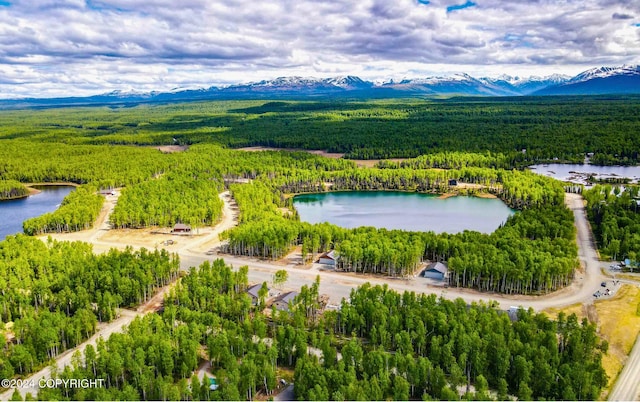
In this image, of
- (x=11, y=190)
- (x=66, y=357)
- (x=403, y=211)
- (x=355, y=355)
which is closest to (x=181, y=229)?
(x=66, y=357)

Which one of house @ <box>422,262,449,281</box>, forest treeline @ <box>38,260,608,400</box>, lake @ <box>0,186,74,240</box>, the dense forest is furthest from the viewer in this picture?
lake @ <box>0,186,74,240</box>

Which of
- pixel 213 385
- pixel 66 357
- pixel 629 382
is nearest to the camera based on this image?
pixel 629 382

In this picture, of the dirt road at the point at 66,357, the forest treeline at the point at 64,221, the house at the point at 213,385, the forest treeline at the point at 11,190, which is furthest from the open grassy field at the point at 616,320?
the forest treeline at the point at 11,190

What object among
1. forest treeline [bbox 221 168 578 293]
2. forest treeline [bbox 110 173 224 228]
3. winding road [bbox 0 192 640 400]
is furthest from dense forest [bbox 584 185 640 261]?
forest treeline [bbox 110 173 224 228]

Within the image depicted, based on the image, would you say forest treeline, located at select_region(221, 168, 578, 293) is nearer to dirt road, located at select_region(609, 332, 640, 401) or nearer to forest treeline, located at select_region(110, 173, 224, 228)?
forest treeline, located at select_region(110, 173, 224, 228)

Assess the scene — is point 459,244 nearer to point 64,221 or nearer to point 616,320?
point 616,320

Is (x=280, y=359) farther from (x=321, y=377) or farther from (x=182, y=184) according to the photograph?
(x=182, y=184)
